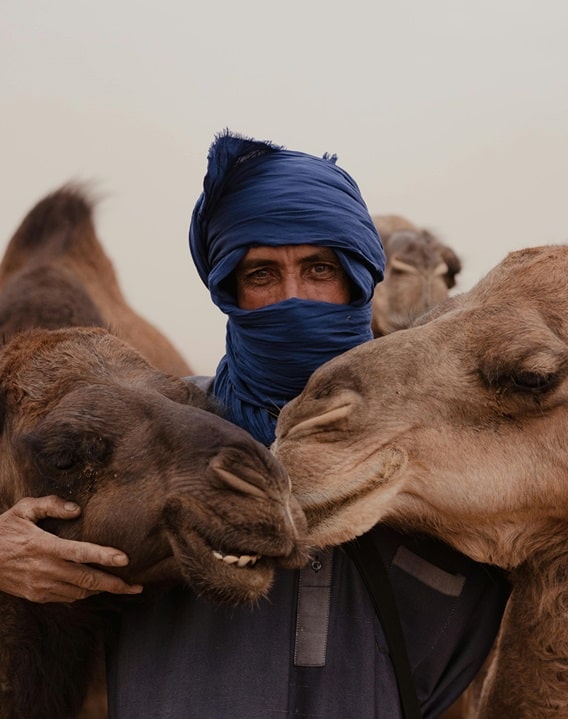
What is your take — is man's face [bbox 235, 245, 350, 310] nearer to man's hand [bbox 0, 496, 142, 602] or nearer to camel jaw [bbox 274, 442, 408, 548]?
camel jaw [bbox 274, 442, 408, 548]

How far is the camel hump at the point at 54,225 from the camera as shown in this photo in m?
5.86

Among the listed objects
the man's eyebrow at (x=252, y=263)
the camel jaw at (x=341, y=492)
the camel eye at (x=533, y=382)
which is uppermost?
the man's eyebrow at (x=252, y=263)

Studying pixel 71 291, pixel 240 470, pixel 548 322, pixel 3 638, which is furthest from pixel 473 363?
pixel 71 291

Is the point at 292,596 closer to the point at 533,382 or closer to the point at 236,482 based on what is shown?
the point at 236,482

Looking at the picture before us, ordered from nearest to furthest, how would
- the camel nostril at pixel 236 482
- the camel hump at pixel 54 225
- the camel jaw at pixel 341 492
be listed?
the camel nostril at pixel 236 482 → the camel jaw at pixel 341 492 → the camel hump at pixel 54 225

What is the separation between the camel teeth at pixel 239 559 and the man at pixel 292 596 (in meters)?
0.37

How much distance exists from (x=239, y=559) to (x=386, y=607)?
20.1 inches

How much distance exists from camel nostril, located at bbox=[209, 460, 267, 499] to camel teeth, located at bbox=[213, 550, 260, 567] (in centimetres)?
14

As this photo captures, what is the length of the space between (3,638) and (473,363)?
1401 mm

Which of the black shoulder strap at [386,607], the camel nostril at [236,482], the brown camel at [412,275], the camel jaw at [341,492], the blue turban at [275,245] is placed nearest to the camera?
the camel nostril at [236,482]

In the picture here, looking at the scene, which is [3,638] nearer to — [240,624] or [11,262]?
[240,624]

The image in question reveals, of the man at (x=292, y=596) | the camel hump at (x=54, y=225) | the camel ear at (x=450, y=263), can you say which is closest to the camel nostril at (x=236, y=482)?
the man at (x=292, y=596)

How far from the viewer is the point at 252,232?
308cm

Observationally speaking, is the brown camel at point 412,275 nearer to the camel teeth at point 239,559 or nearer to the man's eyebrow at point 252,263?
the man's eyebrow at point 252,263
